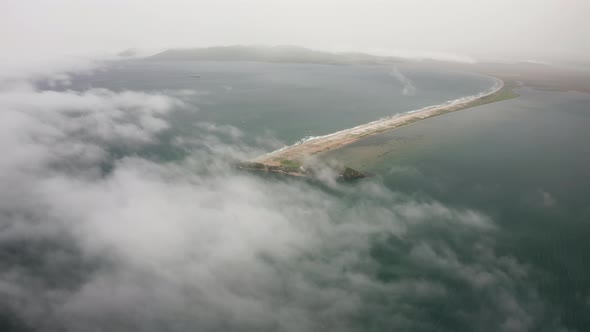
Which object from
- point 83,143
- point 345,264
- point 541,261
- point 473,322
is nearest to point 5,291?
point 345,264

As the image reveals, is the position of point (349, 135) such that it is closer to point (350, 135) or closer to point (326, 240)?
point (350, 135)

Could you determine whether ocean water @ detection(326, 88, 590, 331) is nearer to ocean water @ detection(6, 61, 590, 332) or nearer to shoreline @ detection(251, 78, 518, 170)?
ocean water @ detection(6, 61, 590, 332)

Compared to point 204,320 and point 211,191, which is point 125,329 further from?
point 211,191

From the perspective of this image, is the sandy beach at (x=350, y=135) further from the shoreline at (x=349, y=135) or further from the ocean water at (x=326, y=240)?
the ocean water at (x=326, y=240)

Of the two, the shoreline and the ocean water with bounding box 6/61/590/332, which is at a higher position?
the shoreline

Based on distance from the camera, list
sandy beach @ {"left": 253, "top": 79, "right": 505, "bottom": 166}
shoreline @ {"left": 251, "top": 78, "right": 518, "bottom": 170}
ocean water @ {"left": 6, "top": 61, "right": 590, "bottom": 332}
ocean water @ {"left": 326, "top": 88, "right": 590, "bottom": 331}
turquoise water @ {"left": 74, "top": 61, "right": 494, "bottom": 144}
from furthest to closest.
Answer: turquoise water @ {"left": 74, "top": 61, "right": 494, "bottom": 144}, sandy beach @ {"left": 253, "top": 79, "right": 505, "bottom": 166}, shoreline @ {"left": 251, "top": 78, "right": 518, "bottom": 170}, ocean water @ {"left": 326, "top": 88, "right": 590, "bottom": 331}, ocean water @ {"left": 6, "top": 61, "right": 590, "bottom": 332}

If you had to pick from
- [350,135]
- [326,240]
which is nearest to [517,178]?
[350,135]

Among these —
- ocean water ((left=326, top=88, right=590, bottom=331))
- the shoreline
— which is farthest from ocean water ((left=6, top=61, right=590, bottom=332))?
the shoreline
